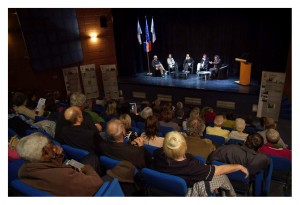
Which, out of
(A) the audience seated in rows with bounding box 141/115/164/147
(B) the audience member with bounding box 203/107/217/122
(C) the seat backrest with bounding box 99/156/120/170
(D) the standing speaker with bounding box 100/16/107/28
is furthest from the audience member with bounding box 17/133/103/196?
(D) the standing speaker with bounding box 100/16/107/28

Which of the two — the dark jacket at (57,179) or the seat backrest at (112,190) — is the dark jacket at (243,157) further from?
the dark jacket at (57,179)

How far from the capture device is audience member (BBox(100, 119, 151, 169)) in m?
2.45

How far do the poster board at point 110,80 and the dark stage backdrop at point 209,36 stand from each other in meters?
0.96

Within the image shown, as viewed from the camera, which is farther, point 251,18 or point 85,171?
point 251,18

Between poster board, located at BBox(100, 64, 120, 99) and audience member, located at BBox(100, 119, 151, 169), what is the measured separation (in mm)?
6640

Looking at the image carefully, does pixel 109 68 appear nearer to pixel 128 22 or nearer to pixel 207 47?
pixel 128 22

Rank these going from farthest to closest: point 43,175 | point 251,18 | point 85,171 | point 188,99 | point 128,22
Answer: point 128,22 → point 251,18 → point 188,99 → point 85,171 → point 43,175

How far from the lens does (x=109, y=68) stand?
29.6 ft

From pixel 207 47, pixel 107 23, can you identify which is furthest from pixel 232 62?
pixel 107 23

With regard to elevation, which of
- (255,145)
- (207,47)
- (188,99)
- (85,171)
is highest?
(207,47)

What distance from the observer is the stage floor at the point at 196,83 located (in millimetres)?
7620

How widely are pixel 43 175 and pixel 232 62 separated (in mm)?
9077

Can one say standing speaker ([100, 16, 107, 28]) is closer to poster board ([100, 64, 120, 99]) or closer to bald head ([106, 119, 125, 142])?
poster board ([100, 64, 120, 99])

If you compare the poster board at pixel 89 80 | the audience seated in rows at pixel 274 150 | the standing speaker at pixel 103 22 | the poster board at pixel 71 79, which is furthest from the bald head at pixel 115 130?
the standing speaker at pixel 103 22
